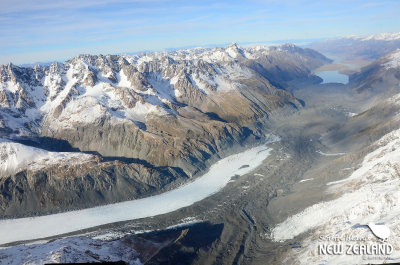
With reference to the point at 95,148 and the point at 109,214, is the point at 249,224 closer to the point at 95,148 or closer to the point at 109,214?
the point at 109,214

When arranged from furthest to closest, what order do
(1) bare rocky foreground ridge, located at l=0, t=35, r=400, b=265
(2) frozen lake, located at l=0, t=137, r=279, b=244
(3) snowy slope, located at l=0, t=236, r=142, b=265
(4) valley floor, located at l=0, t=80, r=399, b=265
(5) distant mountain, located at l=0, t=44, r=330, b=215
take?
1. (5) distant mountain, located at l=0, t=44, r=330, b=215
2. (2) frozen lake, located at l=0, t=137, r=279, b=244
3. (4) valley floor, located at l=0, t=80, r=399, b=265
4. (1) bare rocky foreground ridge, located at l=0, t=35, r=400, b=265
5. (3) snowy slope, located at l=0, t=236, r=142, b=265

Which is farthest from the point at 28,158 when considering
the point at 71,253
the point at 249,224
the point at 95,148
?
the point at 249,224

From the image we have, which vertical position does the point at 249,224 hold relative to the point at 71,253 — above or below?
below

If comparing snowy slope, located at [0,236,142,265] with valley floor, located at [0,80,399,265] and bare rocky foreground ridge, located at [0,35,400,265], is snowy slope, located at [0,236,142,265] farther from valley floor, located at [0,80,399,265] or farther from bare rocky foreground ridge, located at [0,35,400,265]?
valley floor, located at [0,80,399,265]

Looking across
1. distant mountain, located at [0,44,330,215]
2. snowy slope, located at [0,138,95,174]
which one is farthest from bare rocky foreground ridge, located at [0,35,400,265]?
distant mountain, located at [0,44,330,215]

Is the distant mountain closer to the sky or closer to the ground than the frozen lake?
closer to the sky

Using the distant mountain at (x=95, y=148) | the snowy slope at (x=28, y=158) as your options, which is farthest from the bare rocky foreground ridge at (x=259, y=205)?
the distant mountain at (x=95, y=148)

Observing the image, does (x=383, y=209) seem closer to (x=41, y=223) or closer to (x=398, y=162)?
(x=398, y=162)

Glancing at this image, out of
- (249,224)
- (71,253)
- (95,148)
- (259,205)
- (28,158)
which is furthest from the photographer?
(95,148)
